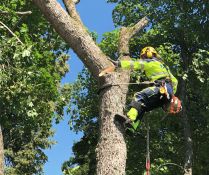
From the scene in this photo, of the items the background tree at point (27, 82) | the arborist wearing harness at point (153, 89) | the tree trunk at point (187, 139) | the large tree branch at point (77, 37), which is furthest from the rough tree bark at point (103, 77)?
the tree trunk at point (187, 139)

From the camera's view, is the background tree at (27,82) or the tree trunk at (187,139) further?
the tree trunk at (187,139)

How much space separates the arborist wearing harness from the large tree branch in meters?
0.33

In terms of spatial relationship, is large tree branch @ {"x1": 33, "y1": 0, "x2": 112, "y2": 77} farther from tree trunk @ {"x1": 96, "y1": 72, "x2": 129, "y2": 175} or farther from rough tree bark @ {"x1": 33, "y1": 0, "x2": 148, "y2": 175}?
tree trunk @ {"x1": 96, "y1": 72, "x2": 129, "y2": 175}

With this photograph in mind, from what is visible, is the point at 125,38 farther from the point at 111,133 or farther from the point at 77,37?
the point at 111,133

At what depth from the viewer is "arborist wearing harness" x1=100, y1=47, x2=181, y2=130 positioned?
6489 millimetres

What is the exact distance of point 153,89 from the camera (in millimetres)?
6820

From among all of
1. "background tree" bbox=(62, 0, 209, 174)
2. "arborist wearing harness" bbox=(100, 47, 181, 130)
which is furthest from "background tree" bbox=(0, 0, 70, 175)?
"background tree" bbox=(62, 0, 209, 174)

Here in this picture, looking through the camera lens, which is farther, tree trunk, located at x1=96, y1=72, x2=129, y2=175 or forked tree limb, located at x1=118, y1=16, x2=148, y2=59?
forked tree limb, located at x1=118, y1=16, x2=148, y2=59

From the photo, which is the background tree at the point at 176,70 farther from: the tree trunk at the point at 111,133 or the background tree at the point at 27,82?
the tree trunk at the point at 111,133

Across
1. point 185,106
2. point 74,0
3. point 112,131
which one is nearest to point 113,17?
point 185,106

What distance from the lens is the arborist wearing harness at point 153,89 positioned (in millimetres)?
6489

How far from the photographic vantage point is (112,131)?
5.52 metres

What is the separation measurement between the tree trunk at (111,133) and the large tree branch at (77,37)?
307 mm

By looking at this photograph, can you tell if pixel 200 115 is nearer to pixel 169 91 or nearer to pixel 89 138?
pixel 89 138
